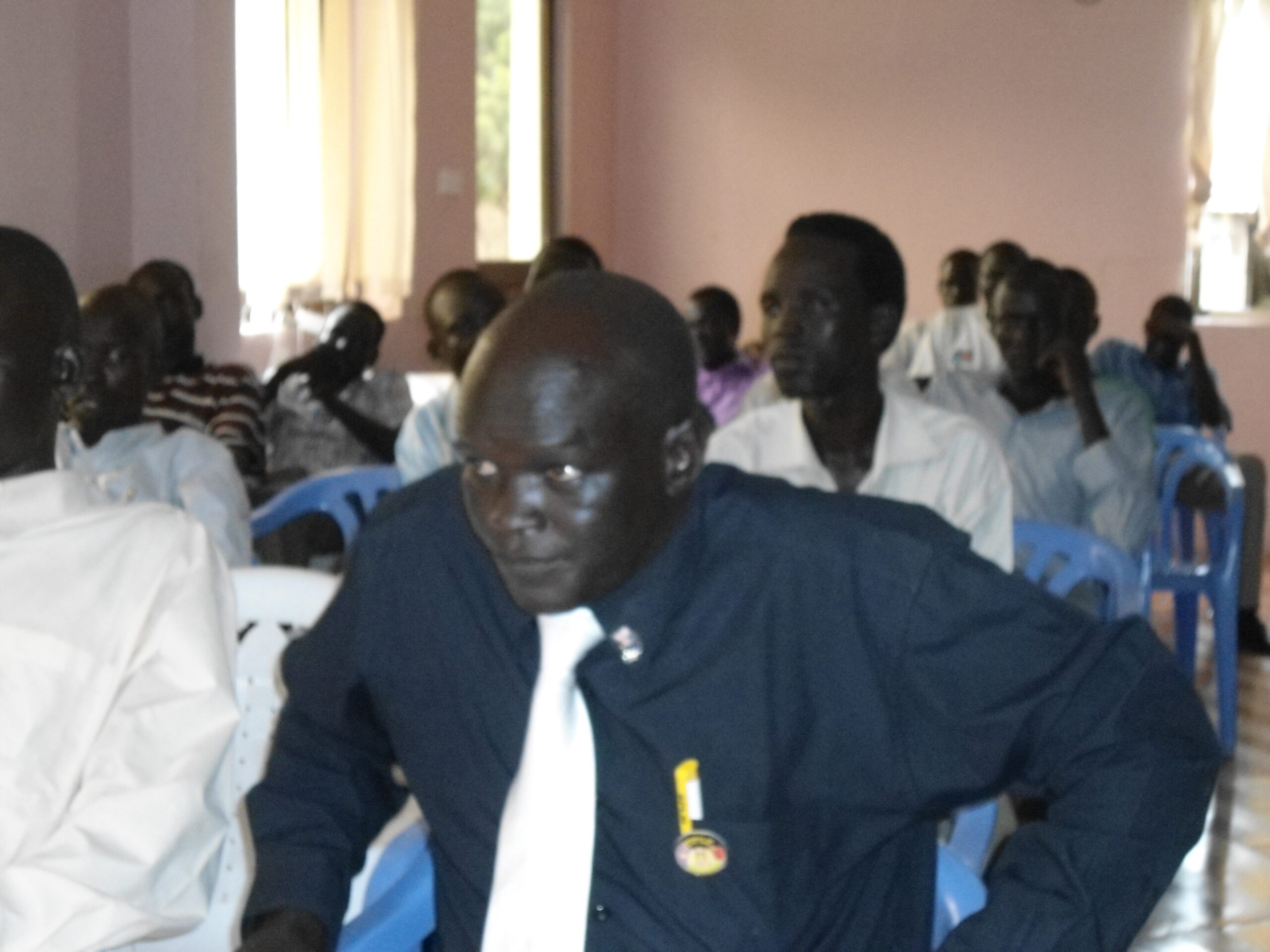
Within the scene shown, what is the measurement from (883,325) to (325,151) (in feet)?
14.2

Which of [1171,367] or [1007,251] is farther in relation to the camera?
[1171,367]

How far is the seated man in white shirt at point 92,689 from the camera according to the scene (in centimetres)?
151

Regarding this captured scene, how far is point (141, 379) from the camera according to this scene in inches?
110

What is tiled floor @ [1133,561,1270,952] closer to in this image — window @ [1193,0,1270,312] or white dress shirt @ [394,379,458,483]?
white dress shirt @ [394,379,458,483]

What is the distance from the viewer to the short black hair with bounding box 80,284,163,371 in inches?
106

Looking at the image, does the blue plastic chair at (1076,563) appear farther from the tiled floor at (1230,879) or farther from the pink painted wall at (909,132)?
the pink painted wall at (909,132)

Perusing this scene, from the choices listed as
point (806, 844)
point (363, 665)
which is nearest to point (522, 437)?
point (363, 665)

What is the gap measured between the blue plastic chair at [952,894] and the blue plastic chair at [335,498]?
2.05 m

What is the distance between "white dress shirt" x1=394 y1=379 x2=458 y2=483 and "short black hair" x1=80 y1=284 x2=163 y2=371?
2.81 ft

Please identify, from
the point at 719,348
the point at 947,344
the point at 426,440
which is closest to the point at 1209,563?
the point at 719,348

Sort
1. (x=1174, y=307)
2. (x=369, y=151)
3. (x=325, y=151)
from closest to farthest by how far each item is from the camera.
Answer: (x=1174, y=307)
(x=325, y=151)
(x=369, y=151)

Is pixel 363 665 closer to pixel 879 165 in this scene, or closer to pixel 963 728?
pixel 963 728

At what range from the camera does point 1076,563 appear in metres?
2.76

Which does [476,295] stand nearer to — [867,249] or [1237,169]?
[867,249]
